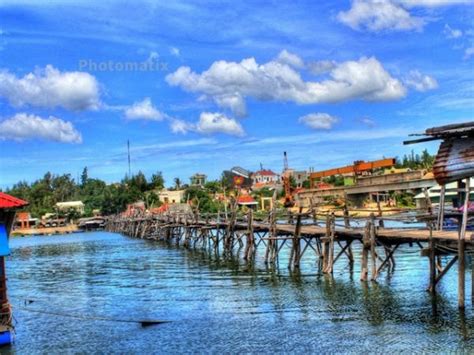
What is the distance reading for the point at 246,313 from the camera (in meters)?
20.3

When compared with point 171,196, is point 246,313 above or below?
below

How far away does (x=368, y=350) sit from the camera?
49.1 feet

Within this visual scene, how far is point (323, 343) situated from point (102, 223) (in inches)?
4486

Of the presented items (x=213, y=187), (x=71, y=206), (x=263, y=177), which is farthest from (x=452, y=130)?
(x=263, y=177)

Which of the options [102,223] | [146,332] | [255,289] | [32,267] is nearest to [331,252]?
[255,289]

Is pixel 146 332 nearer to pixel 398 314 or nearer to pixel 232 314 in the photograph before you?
pixel 232 314

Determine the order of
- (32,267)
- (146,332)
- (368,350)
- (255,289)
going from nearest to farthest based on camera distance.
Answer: (368,350) < (146,332) < (255,289) < (32,267)

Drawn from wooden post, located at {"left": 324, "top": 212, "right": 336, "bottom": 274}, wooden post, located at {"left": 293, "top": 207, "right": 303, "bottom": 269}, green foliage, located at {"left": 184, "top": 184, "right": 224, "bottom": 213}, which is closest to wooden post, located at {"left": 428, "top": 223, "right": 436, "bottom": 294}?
wooden post, located at {"left": 324, "top": 212, "right": 336, "bottom": 274}

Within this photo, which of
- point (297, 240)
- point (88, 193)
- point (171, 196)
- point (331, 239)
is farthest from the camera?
point (88, 193)

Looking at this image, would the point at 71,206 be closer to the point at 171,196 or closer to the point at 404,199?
the point at 171,196

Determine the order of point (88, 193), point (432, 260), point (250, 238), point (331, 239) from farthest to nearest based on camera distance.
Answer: point (88, 193), point (250, 238), point (331, 239), point (432, 260)

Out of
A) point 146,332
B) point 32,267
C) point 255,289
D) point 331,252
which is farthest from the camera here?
point 32,267

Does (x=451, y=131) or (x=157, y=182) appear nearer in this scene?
(x=451, y=131)

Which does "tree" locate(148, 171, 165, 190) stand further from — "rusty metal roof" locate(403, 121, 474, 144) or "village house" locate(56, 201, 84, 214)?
"rusty metal roof" locate(403, 121, 474, 144)
